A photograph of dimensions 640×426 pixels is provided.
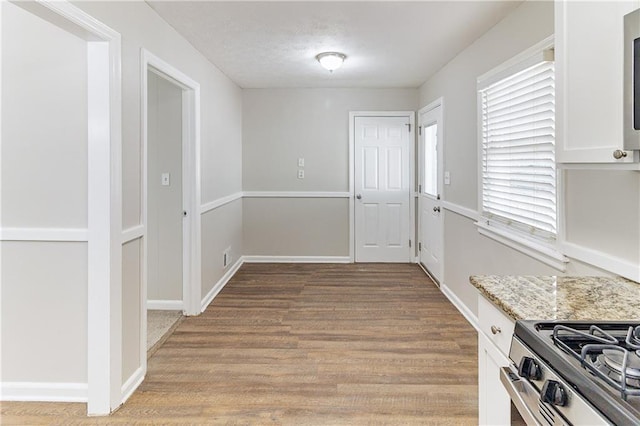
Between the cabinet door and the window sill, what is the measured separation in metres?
0.84

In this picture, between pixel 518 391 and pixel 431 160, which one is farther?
pixel 431 160

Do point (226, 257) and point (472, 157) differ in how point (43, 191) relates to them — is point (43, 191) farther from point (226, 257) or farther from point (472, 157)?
point (472, 157)

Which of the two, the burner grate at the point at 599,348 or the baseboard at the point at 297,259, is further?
the baseboard at the point at 297,259

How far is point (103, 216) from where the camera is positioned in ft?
7.29

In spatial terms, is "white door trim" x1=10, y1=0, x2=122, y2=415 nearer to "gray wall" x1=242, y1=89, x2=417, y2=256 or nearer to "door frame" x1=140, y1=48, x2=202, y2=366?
"door frame" x1=140, y1=48, x2=202, y2=366

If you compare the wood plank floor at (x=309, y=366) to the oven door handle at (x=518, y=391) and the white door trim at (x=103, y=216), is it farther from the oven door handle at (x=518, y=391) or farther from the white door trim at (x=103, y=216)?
the oven door handle at (x=518, y=391)

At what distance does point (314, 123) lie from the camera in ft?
19.3

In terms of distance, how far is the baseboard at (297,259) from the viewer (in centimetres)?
600

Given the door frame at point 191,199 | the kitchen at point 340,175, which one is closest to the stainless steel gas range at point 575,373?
the kitchen at point 340,175

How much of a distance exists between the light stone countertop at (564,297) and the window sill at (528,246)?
1.73ft

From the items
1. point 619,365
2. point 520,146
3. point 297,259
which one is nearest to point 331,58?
point 520,146

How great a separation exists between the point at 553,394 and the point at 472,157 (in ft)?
9.52

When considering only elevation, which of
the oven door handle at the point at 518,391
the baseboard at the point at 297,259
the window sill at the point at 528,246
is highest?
the window sill at the point at 528,246

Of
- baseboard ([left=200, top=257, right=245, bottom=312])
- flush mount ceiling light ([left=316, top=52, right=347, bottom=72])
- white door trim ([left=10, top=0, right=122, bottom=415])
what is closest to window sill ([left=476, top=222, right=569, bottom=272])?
flush mount ceiling light ([left=316, top=52, right=347, bottom=72])
